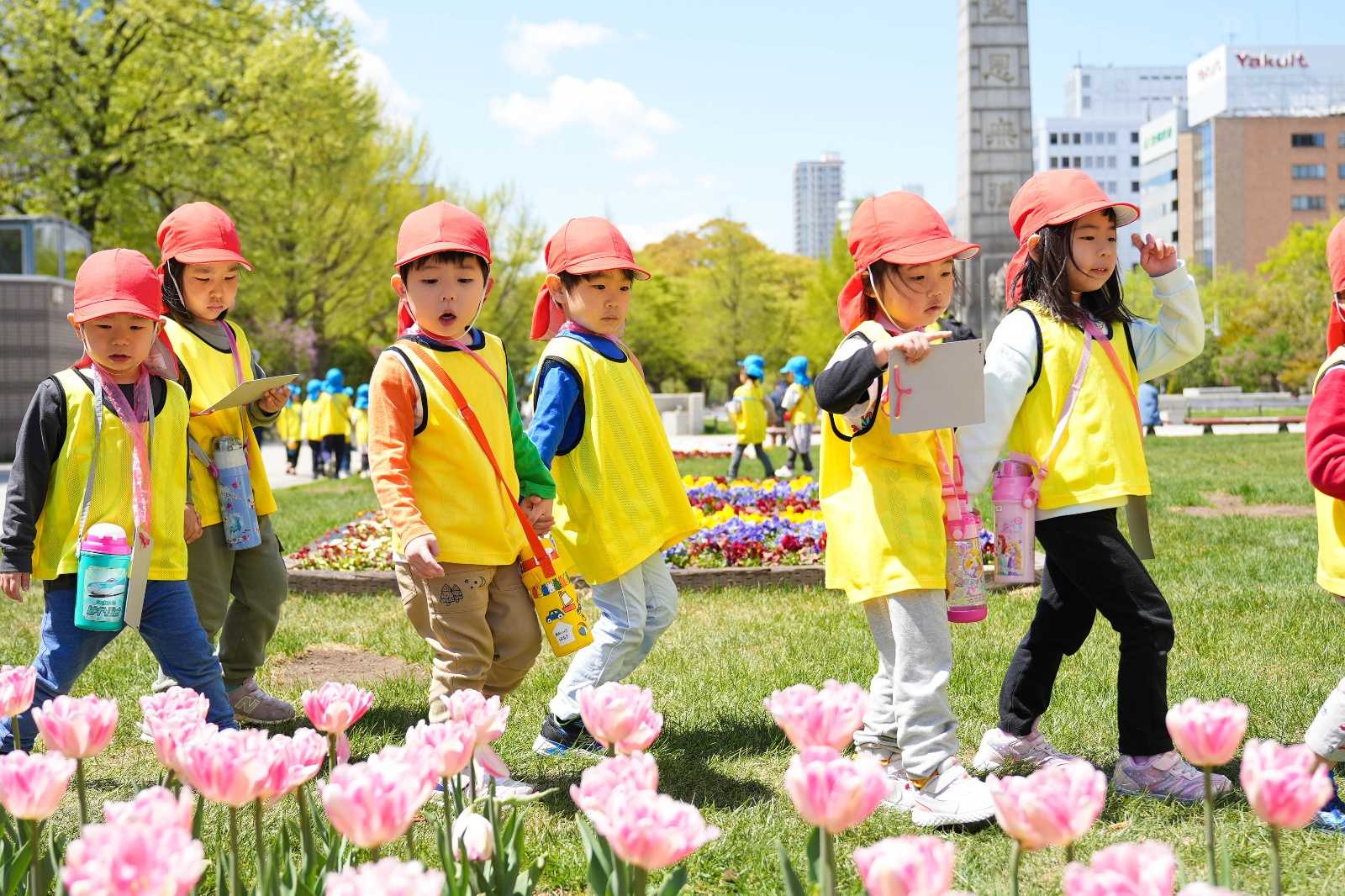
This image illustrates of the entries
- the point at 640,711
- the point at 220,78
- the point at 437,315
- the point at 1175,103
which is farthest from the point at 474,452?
the point at 1175,103

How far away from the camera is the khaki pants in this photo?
12.2 feet

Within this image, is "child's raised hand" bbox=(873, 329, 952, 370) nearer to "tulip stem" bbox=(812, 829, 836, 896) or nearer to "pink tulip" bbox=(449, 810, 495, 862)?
"pink tulip" bbox=(449, 810, 495, 862)

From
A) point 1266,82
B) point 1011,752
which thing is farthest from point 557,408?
point 1266,82

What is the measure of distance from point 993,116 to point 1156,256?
20056 mm

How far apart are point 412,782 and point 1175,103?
134700 mm

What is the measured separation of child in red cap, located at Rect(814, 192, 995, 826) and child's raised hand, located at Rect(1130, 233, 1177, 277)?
59cm

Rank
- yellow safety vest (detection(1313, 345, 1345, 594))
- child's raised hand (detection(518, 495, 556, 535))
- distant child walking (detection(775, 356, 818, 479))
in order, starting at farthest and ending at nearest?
distant child walking (detection(775, 356, 818, 479)) < child's raised hand (detection(518, 495, 556, 535)) < yellow safety vest (detection(1313, 345, 1345, 594))

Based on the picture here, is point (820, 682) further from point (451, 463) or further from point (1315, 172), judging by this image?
point (1315, 172)

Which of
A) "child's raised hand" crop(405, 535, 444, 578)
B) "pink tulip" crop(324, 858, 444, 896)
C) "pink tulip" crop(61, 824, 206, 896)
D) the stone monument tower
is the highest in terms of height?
the stone monument tower

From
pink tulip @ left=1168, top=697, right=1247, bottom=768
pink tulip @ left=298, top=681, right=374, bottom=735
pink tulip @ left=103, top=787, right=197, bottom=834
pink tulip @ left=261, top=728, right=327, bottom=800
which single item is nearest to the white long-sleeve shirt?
pink tulip @ left=1168, top=697, right=1247, bottom=768

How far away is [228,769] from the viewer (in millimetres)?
1801

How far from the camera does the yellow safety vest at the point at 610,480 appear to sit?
13.7 feet

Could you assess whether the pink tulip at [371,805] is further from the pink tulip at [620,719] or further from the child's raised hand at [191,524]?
the child's raised hand at [191,524]

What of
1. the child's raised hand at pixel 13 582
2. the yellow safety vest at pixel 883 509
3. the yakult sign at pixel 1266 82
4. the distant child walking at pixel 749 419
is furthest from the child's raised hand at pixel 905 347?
the yakult sign at pixel 1266 82
